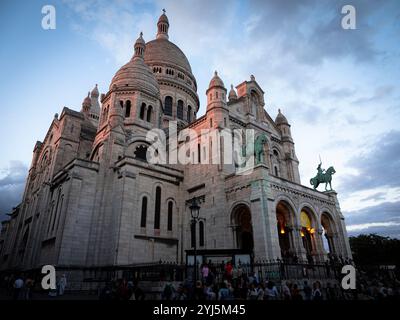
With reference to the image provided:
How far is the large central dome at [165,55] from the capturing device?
47.1 metres

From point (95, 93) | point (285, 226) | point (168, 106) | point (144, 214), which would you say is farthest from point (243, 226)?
point (95, 93)

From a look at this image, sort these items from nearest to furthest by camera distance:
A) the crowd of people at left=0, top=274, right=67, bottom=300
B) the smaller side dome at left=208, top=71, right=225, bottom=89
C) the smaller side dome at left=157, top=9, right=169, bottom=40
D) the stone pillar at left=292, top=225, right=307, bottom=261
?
1. the crowd of people at left=0, top=274, right=67, bottom=300
2. the stone pillar at left=292, top=225, right=307, bottom=261
3. the smaller side dome at left=208, top=71, right=225, bottom=89
4. the smaller side dome at left=157, top=9, right=169, bottom=40

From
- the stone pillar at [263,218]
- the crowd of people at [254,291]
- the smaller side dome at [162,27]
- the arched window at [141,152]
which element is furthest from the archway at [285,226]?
the smaller side dome at [162,27]

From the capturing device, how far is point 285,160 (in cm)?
3325

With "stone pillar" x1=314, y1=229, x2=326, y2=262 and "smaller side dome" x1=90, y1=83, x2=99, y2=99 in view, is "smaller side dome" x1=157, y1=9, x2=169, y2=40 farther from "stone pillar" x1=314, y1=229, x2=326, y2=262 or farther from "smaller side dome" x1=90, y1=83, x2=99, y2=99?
"stone pillar" x1=314, y1=229, x2=326, y2=262

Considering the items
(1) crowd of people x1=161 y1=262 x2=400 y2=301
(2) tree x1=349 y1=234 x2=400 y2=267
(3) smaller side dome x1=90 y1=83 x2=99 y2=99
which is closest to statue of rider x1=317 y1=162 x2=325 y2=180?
(1) crowd of people x1=161 y1=262 x2=400 y2=301

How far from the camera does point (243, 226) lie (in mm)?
24922

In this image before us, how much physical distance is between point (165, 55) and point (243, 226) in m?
34.5

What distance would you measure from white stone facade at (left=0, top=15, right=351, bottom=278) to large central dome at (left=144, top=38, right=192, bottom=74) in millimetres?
11808

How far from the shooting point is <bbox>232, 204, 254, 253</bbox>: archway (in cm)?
2311

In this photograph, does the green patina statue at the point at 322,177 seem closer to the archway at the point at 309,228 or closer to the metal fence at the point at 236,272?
the archway at the point at 309,228

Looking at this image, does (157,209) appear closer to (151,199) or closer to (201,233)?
(151,199)
